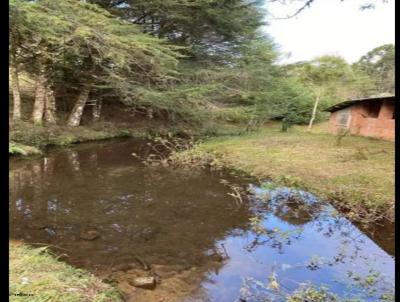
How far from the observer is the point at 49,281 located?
3.82 meters

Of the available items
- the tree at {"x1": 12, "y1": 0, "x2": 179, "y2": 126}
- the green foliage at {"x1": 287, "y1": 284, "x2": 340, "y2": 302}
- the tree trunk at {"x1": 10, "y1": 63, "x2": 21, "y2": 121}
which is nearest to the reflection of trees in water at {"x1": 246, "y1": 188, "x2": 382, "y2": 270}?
the green foliage at {"x1": 287, "y1": 284, "x2": 340, "y2": 302}

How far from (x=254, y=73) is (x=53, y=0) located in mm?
10420

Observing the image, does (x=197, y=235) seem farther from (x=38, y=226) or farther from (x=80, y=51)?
(x=80, y=51)

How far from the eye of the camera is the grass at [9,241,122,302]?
353cm

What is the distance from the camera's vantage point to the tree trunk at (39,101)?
47.1 feet

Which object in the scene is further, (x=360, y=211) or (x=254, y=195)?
(x=254, y=195)

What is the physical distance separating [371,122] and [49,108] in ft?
51.4

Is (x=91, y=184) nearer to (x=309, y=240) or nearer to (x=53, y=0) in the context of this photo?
(x=309, y=240)

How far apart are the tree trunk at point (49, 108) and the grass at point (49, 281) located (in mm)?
11436

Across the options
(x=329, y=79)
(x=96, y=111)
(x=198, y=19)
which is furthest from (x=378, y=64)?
(x=96, y=111)

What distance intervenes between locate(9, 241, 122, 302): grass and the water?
373mm

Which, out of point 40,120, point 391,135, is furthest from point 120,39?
point 391,135

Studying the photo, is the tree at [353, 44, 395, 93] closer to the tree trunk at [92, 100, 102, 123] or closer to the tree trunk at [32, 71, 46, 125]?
the tree trunk at [92, 100, 102, 123]

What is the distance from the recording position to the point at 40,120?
14.5 m
